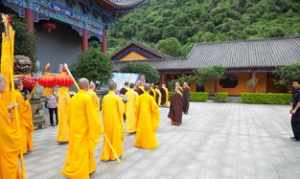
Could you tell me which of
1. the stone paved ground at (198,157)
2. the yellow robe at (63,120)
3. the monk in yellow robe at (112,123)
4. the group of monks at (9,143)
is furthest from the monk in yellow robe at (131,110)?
the group of monks at (9,143)

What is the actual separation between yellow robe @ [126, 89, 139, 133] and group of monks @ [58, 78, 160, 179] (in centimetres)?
12

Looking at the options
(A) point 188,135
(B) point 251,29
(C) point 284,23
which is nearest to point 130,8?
(A) point 188,135

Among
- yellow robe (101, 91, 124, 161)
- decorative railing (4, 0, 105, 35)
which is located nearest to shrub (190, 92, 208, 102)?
decorative railing (4, 0, 105, 35)

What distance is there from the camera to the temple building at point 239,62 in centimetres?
2325

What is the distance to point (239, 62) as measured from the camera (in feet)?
79.2

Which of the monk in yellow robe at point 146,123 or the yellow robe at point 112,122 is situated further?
the monk in yellow robe at point 146,123

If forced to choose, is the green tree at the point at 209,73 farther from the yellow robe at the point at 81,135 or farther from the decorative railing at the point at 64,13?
the yellow robe at the point at 81,135

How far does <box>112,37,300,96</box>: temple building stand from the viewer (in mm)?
23255

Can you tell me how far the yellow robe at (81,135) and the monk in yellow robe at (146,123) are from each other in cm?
217

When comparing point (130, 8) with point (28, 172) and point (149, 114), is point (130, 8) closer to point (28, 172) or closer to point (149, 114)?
point (149, 114)

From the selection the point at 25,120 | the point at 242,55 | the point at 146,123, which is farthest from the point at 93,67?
the point at 242,55

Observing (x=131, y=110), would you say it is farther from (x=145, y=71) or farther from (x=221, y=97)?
(x=221, y=97)

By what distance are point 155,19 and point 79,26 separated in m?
45.8

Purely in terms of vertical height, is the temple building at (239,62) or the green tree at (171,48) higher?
the green tree at (171,48)
